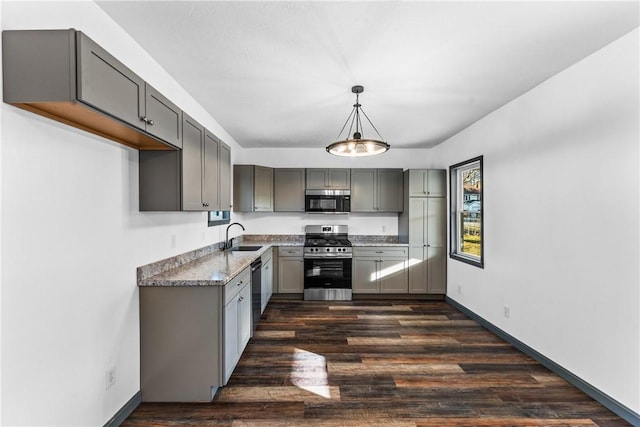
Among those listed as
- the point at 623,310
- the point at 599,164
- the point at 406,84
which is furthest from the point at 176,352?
the point at 599,164

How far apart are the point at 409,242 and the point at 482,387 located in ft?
8.27

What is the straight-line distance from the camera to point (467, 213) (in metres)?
4.33

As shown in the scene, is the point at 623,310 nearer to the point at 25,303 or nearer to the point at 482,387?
the point at 482,387

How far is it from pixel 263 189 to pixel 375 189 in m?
1.89

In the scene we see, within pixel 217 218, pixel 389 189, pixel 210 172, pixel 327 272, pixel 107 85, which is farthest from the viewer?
pixel 389 189

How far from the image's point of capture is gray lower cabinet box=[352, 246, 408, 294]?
4.78 m

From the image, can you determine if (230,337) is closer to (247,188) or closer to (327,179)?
(247,188)

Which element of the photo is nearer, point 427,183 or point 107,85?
point 107,85

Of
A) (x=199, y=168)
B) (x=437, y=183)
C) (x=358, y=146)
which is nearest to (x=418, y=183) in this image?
(x=437, y=183)

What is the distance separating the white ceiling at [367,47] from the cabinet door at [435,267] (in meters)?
2.29

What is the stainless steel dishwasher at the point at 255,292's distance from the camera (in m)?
3.21

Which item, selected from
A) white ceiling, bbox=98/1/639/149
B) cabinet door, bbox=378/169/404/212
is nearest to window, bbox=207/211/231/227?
white ceiling, bbox=98/1/639/149

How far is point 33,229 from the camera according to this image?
54.0 inches

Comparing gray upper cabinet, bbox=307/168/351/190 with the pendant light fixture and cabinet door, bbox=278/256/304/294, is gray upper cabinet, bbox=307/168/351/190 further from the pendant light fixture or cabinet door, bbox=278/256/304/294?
the pendant light fixture
